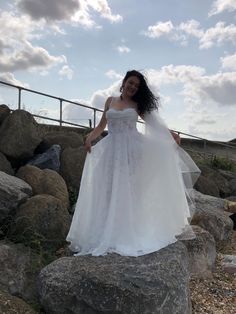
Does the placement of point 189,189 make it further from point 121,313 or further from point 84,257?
point 121,313

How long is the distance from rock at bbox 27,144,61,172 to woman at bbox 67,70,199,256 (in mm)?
2562

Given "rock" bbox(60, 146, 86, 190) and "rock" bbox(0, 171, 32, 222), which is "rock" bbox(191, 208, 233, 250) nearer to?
"rock" bbox(60, 146, 86, 190)

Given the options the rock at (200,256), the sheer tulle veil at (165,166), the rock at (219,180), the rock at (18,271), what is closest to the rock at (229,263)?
the rock at (200,256)

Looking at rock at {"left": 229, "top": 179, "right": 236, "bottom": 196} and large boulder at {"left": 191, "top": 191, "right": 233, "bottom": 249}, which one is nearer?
large boulder at {"left": 191, "top": 191, "right": 233, "bottom": 249}

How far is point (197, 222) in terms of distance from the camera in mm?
7777

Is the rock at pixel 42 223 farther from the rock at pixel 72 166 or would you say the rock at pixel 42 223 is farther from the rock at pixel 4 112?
the rock at pixel 4 112

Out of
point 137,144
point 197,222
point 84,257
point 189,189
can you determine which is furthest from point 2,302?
point 197,222

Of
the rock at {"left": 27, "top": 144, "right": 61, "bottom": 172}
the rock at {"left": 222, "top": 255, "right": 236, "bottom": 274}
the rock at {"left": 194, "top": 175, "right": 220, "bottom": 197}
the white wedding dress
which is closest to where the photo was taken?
the white wedding dress

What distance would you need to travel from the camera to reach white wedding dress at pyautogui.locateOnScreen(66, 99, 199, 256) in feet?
16.5

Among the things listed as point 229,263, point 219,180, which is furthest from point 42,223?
point 219,180

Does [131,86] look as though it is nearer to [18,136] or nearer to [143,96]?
[143,96]

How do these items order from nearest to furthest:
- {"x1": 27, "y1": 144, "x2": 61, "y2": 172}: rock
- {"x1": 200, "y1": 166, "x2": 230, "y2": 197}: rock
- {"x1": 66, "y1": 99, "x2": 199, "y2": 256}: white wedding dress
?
{"x1": 66, "y1": 99, "x2": 199, "y2": 256}: white wedding dress → {"x1": 27, "y1": 144, "x2": 61, "y2": 172}: rock → {"x1": 200, "y1": 166, "x2": 230, "y2": 197}: rock

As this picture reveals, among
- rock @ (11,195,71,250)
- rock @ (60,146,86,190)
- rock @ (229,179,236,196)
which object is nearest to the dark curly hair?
rock @ (11,195,71,250)

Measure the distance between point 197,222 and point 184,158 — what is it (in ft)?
8.10
